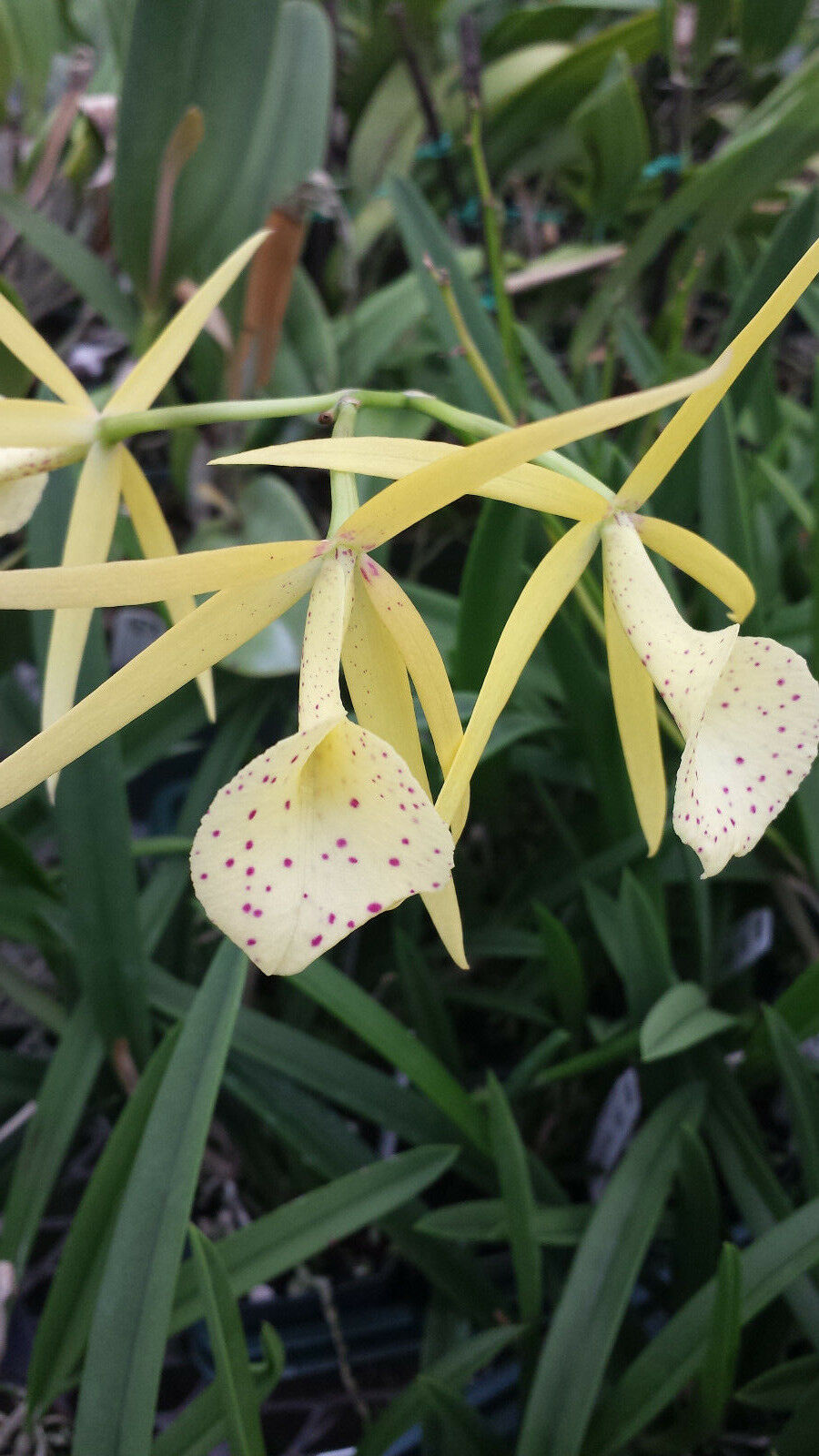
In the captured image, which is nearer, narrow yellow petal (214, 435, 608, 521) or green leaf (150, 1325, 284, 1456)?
narrow yellow petal (214, 435, 608, 521)

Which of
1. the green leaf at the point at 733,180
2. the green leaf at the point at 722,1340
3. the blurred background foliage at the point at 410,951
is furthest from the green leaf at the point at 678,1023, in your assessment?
the green leaf at the point at 733,180

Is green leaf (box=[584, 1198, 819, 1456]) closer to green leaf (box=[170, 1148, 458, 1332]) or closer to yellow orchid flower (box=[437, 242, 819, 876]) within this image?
green leaf (box=[170, 1148, 458, 1332])

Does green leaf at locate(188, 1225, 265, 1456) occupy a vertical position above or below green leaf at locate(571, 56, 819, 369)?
below

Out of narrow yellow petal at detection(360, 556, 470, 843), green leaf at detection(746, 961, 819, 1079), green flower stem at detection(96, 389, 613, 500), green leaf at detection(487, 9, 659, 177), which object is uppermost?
green leaf at detection(487, 9, 659, 177)

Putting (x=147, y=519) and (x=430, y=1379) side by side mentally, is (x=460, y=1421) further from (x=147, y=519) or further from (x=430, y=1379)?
(x=147, y=519)

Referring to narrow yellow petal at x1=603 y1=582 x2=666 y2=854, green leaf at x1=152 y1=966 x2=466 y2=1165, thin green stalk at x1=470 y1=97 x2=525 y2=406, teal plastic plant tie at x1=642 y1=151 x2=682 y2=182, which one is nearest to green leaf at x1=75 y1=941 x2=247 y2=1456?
green leaf at x1=152 y1=966 x2=466 y2=1165

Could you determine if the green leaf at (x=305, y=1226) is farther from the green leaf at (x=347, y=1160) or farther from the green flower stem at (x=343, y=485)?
the green flower stem at (x=343, y=485)
